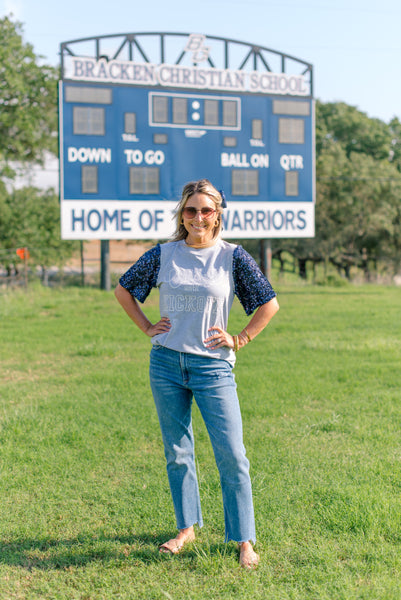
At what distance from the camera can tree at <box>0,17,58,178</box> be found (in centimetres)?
2617

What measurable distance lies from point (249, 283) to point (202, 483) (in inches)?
76.7

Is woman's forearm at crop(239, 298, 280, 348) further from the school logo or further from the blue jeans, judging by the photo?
the school logo

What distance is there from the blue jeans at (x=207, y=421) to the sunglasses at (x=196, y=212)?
0.74 m

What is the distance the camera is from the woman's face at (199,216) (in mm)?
3385

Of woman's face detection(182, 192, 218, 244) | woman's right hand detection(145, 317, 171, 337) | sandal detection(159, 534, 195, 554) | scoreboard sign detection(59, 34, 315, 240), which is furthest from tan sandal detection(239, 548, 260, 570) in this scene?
A: scoreboard sign detection(59, 34, 315, 240)

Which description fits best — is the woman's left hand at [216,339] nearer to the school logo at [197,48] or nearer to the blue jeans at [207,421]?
the blue jeans at [207,421]

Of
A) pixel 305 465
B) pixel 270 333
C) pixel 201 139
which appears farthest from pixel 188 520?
pixel 201 139

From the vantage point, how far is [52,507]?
171 inches

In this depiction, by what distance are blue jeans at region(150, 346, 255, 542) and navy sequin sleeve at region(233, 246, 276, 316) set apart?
38 cm

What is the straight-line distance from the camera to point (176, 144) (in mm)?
17562

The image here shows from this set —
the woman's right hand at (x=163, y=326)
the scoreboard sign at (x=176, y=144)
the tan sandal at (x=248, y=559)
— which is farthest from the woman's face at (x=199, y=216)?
the scoreboard sign at (x=176, y=144)

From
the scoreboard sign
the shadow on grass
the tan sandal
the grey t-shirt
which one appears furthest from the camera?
the scoreboard sign

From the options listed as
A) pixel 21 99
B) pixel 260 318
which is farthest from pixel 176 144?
pixel 260 318

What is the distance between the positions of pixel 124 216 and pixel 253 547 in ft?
47.6
